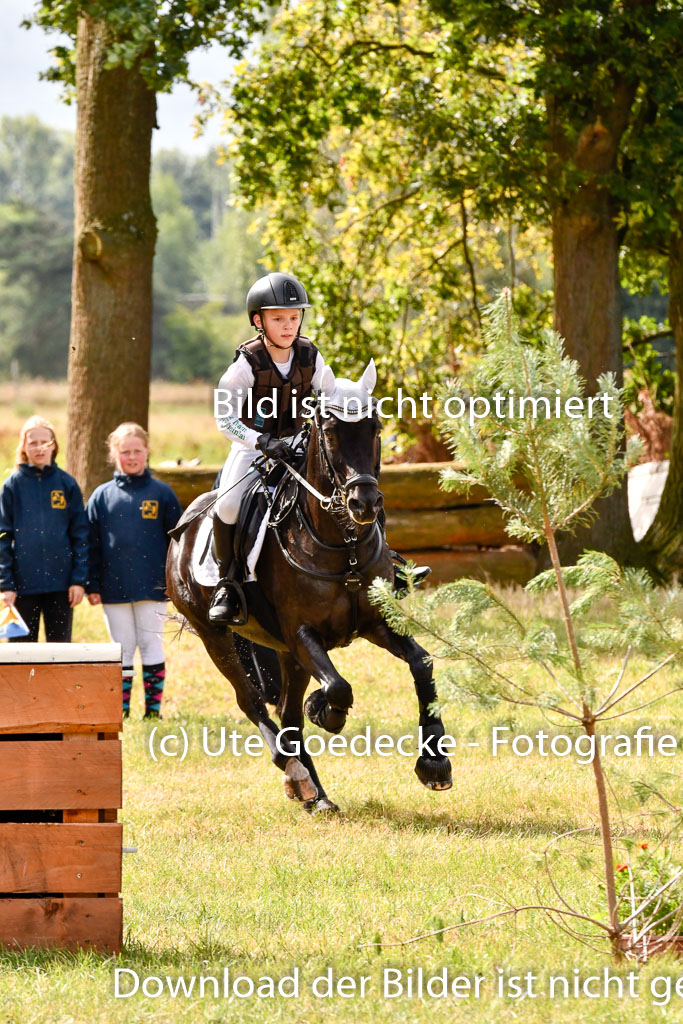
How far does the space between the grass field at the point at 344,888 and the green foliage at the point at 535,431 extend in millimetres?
743

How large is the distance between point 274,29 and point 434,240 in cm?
371

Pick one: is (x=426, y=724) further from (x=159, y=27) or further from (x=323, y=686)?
(x=159, y=27)

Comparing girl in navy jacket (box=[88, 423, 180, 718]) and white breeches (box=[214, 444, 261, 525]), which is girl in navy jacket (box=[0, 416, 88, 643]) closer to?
girl in navy jacket (box=[88, 423, 180, 718])

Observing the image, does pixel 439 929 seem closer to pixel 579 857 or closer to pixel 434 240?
pixel 579 857

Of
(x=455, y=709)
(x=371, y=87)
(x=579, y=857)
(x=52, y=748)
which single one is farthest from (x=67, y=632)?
Result: (x=371, y=87)

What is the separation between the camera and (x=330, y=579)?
6312 mm

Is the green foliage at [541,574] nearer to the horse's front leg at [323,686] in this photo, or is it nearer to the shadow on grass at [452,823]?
the horse's front leg at [323,686]

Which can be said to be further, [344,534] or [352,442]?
[344,534]

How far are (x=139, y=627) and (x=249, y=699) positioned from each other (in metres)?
2.35

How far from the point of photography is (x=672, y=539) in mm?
13500

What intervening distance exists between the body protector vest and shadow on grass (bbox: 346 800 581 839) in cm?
219

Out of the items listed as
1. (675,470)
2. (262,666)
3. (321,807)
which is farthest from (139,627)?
(675,470)

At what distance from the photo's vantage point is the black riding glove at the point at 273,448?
649 centimetres

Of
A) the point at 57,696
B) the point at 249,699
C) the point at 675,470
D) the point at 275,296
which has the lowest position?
the point at 249,699
